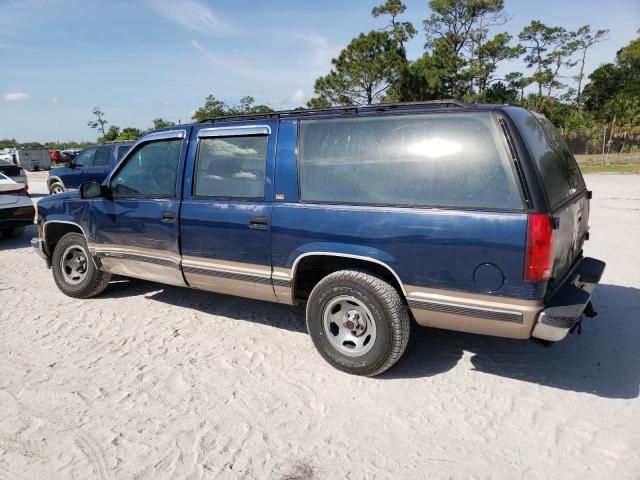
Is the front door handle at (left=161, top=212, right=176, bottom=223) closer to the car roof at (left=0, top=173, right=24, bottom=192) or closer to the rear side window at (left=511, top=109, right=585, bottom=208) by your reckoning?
the rear side window at (left=511, top=109, right=585, bottom=208)

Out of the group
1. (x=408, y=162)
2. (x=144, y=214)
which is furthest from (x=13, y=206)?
(x=408, y=162)

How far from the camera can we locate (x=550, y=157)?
3.35 metres

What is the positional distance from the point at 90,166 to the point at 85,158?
0.42 m

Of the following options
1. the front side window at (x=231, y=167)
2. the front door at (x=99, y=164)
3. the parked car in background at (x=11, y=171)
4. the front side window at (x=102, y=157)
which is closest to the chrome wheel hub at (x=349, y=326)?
the front side window at (x=231, y=167)

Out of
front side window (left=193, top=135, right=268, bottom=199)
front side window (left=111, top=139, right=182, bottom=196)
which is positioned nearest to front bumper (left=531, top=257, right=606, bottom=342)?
front side window (left=193, top=135, right=268, bottom=199)

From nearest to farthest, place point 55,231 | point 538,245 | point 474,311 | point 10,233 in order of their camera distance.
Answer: point 538,245 < point 474,311 < point 55,231 < point 10,233

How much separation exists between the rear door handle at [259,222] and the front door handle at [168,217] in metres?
0.91

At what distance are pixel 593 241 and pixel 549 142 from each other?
178 inches

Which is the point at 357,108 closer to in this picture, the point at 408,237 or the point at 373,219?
the point at 373,219

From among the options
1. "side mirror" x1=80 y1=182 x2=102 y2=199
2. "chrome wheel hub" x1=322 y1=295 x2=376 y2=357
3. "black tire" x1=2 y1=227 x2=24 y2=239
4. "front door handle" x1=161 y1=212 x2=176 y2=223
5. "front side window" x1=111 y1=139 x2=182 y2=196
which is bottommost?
"black tire" x1=2 y1=227 x2=24 y2=239

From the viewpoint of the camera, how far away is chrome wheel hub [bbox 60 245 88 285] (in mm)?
5266

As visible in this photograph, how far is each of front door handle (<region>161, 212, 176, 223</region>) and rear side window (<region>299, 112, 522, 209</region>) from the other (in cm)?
138

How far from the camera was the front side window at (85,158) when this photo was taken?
13392mm

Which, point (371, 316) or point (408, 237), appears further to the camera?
point (371, 316)
